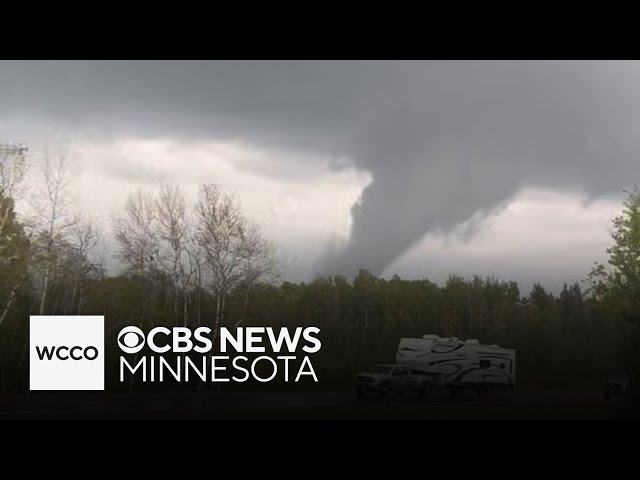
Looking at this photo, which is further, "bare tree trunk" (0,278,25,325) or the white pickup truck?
the white pickup truck

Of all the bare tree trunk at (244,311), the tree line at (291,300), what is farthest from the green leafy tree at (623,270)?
the bare tree trunk at (244,311)

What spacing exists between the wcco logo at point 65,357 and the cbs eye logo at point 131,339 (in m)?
0.32

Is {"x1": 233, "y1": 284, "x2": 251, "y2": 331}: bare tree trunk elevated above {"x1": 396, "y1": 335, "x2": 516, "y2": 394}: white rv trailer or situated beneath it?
elevated above

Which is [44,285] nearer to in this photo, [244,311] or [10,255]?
[10,255]

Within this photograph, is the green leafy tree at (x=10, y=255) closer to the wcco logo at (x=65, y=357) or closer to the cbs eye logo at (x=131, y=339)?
the wcco logo at (x=65, y=357)

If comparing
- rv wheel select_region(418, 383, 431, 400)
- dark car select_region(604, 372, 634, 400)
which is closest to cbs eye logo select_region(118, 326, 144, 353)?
rv wheel select_region(418, 383, 431, 400)

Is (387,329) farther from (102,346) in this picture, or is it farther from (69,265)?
(69,265)

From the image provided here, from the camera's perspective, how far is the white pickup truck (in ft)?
41.1

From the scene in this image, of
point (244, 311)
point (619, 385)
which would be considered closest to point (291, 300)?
point (244, 311)

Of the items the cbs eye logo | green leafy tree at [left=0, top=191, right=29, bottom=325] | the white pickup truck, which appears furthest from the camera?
the white pickup truck

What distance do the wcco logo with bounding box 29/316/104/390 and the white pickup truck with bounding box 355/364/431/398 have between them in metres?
4.59

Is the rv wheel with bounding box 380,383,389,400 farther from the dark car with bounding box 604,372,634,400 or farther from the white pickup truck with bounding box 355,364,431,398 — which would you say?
the dark car with bounding box 604,372,634,400

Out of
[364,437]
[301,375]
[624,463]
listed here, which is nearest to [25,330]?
[301,375]

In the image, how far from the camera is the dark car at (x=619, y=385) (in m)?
12.6
